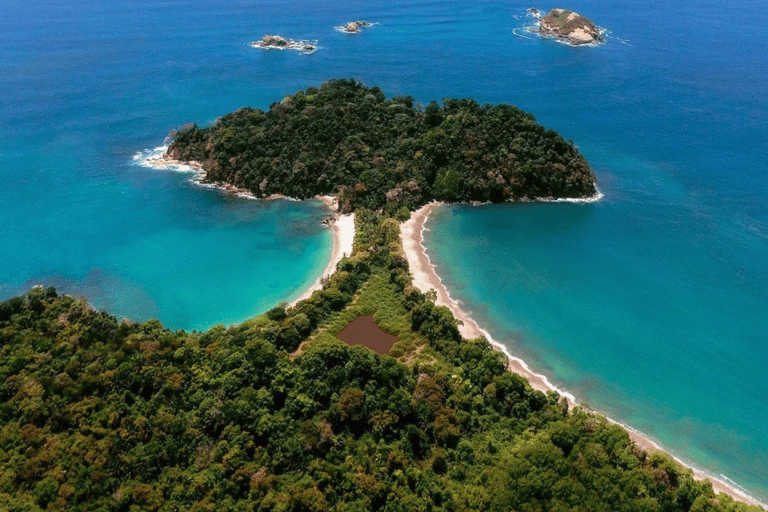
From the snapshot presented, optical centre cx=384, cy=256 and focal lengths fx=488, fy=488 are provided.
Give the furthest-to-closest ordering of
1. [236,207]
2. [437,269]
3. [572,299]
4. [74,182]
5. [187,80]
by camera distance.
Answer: [187,80]
[74,182]
[236,207]
[437,269]
[572,299]

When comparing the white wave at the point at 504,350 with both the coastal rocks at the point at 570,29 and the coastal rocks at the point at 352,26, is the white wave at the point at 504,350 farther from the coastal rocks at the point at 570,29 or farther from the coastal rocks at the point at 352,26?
the coastal rocks at the point at 352,26

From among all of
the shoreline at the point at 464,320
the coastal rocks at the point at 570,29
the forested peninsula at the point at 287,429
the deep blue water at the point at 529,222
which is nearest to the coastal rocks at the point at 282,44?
the deep blue water at the point at 529,222

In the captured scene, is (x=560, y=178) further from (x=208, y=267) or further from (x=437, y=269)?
(x=208, y=267)

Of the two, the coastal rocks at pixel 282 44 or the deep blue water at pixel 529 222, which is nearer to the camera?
the deep blue water at pixel 529 222

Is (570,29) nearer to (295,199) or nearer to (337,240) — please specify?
(295,199)

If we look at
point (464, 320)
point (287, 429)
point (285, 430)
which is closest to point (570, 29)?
point (464, 320)

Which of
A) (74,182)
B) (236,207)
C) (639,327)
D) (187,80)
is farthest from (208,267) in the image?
(187,80)
